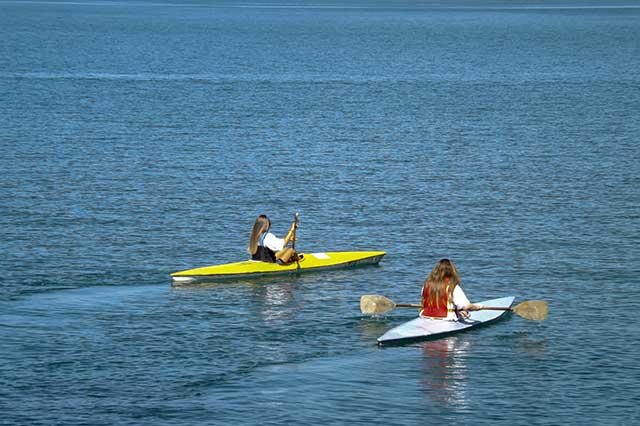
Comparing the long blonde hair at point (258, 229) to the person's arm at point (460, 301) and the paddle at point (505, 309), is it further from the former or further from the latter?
the person's arm at point (460, 301)

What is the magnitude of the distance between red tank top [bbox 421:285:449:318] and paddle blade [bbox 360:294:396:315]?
1186 mm

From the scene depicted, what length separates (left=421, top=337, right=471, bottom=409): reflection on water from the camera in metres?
30.2

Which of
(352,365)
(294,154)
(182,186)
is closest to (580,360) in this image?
(352,365)

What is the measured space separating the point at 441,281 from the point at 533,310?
10.1 feet

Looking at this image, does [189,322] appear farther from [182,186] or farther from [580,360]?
[182,186]

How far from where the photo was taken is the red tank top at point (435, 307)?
33.7m

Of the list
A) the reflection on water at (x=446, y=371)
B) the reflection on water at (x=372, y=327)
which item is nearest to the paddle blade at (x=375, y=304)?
the reflection on water at (x=372, y=327)

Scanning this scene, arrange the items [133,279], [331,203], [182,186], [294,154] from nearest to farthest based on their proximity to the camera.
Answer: [133,279]
[331,203]
[182,186]
[294,154]

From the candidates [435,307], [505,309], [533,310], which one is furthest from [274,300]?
[533,310]

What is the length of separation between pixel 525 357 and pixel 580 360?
4.21 ft

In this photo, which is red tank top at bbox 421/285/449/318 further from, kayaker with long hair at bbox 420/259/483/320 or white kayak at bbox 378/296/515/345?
white kayak at bbox 378/296/515/345

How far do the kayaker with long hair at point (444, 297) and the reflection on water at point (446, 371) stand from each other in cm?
67

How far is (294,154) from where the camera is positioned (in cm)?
6738

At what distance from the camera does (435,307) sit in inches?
1335
